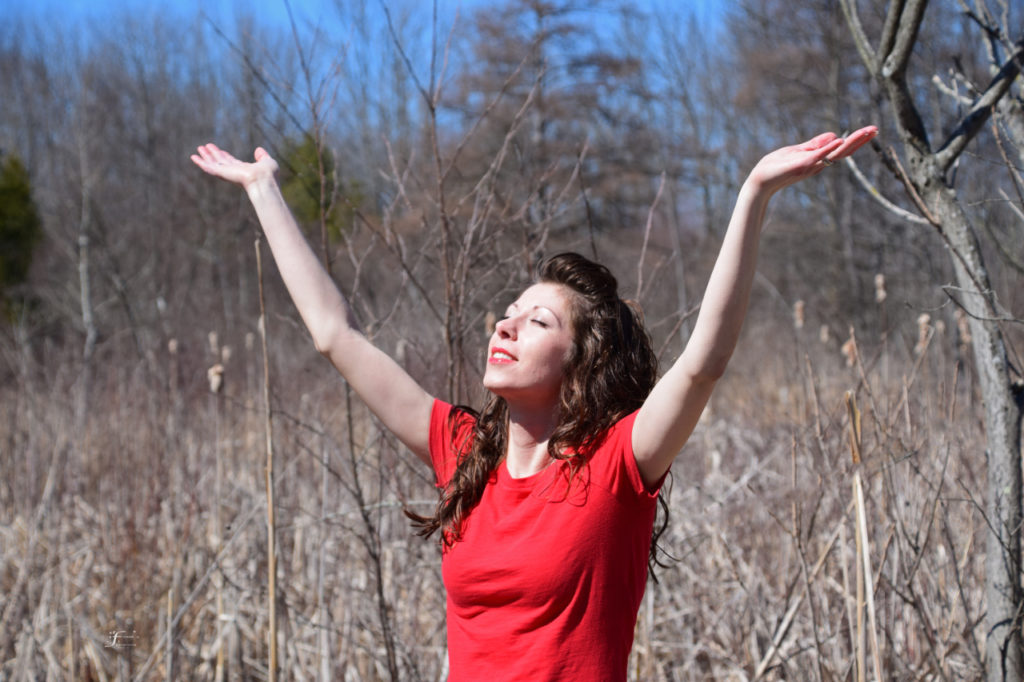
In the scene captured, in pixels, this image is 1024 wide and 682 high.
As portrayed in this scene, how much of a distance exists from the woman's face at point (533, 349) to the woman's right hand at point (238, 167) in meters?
0.57

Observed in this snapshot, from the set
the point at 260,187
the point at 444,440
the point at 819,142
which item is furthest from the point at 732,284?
the point at 260,187

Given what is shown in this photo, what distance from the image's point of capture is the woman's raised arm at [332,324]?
177cm

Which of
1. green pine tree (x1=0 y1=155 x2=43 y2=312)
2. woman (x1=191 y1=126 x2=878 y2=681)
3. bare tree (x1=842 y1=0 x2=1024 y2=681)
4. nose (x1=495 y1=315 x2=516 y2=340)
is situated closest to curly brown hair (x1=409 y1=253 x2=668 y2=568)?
woman (x1=191 y1=126 x2=878 y2=681)

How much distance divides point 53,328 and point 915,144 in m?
17.9

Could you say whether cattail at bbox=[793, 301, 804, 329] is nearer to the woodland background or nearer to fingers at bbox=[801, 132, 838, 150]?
the woodland background

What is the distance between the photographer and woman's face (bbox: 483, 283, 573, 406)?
164 centimetres

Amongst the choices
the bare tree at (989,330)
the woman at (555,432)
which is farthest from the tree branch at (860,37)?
the woman at (555,432)

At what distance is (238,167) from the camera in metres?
1.87

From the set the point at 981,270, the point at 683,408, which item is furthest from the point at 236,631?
the point at 981,270

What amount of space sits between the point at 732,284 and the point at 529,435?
A: 0.54 m

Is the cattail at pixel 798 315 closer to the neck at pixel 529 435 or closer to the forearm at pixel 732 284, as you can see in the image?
the neck at pixel 529 435

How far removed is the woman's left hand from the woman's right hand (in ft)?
3.23

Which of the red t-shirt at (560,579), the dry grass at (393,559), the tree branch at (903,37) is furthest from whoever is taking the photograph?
the dry grass at (393,559)

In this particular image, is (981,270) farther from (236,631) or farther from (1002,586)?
(236,631)
